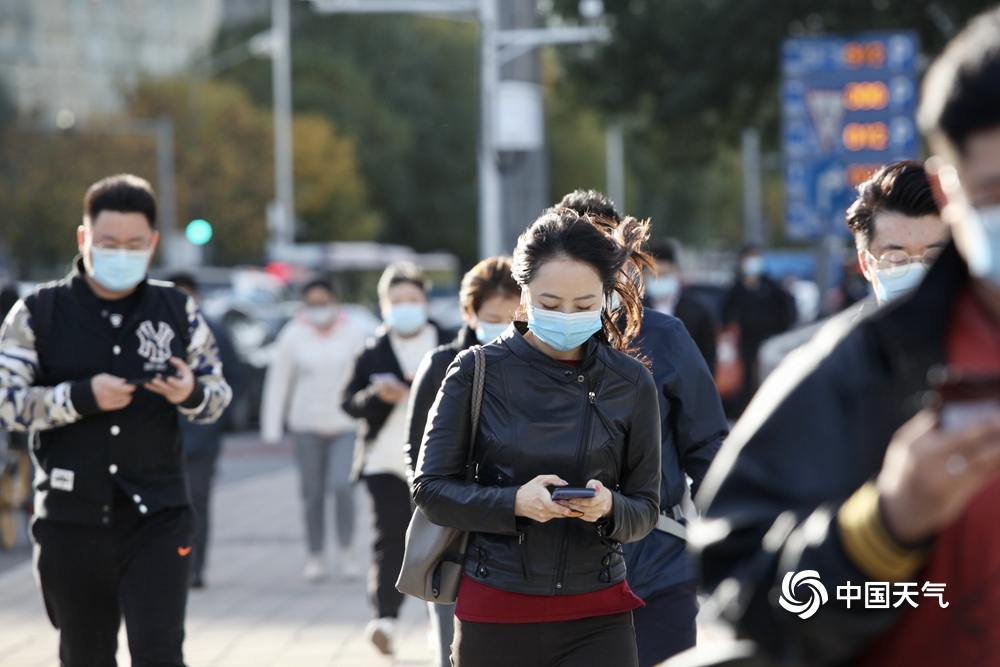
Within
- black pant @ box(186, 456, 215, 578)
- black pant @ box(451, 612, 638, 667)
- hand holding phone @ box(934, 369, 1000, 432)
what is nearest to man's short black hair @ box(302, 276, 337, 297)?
black pant @ box(186, 456, 215, 578)

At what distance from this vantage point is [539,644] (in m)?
4.12

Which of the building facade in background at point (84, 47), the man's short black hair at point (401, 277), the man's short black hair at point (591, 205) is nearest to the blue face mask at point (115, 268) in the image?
the man's short black hair at point (591, 205)

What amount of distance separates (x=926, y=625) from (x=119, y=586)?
3554 millimetres

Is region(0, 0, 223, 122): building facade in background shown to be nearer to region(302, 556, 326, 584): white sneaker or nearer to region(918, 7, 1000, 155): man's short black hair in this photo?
region(302, 556, 326, 584): white sneaker

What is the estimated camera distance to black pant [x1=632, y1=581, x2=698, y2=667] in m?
4.86

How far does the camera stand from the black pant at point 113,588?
5.04 metres

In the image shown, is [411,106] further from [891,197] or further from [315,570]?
[891,197]

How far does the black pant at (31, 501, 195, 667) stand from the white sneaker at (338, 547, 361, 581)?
554cm

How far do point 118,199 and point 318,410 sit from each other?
5738 mm

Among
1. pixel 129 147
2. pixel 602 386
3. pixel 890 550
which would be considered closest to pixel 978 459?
pixel 890 550

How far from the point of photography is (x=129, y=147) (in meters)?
48.4

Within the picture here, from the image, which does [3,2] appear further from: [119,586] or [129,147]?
[119,586]

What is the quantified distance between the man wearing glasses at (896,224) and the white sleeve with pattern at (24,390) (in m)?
2.47

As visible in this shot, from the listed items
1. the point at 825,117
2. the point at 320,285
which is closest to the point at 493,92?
the point at 320,285
